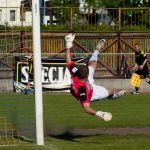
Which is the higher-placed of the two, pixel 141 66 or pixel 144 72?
pixel 141 66

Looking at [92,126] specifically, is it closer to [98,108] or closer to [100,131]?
[100,131]

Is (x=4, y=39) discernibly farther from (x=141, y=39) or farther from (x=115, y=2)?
(x=115, y=2)

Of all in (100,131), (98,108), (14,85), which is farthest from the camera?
(14,85)

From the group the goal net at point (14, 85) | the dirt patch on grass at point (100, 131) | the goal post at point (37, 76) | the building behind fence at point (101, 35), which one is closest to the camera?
the goal post at point (37, 76)

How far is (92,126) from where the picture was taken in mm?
17297

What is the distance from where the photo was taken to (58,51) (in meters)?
33.8

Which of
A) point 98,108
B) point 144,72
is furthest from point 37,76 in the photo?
point 144,72

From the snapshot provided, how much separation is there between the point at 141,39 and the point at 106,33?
186cm

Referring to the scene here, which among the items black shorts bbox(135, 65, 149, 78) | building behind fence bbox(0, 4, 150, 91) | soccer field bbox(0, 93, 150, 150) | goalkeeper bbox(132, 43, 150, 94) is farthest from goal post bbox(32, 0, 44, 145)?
black shorts bbox(135, 65, 149, 78)

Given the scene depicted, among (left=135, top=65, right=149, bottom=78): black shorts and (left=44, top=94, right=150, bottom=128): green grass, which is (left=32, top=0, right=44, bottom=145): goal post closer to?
(left=44, top=94, right=150, bottom=128): green grass

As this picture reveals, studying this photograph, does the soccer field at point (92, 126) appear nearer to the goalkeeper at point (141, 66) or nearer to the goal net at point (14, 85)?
the goal net at point (14, 85)

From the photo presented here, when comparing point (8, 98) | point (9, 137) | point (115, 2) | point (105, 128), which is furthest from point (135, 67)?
point (115, 2)

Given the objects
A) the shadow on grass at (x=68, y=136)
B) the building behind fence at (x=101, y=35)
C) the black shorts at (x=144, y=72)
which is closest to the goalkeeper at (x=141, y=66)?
the black shorts at (x=144, y=72)

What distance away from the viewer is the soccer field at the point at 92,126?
13.7m
